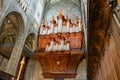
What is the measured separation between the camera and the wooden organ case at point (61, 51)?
12961 millimetres

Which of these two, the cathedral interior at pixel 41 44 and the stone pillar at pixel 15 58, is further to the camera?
the cathedral interior at pixel 41 44

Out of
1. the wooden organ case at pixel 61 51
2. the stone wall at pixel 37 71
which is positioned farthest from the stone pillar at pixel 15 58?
the stone wall at pixel 37 71

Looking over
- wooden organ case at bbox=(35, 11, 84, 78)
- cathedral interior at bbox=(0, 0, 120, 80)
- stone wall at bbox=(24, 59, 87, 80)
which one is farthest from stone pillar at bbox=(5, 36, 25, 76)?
stone wall at bbox=(24, 59, 87, 80)

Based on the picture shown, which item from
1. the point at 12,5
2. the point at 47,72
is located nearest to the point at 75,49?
the point at 47,72

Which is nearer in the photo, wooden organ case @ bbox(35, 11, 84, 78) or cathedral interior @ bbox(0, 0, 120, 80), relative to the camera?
cathedral interior @ bbox(0, 0, 120, 80)

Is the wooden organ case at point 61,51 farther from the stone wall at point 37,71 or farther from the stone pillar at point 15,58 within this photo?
the stone pillar at point 15,58

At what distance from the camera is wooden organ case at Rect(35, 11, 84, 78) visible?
12961mm

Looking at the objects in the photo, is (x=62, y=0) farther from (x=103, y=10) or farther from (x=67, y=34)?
(x=103, y=10)

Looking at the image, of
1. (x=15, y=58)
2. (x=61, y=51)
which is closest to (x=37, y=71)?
(x=61, y=51)

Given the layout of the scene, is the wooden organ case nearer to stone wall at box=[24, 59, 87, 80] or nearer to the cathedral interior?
the cathedral interior

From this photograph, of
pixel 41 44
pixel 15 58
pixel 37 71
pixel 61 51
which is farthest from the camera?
Result: pixel 41 44

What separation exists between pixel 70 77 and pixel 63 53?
2.21 metres

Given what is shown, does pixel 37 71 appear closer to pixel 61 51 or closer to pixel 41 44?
pixel 41 44

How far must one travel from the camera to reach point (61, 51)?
12773mm
